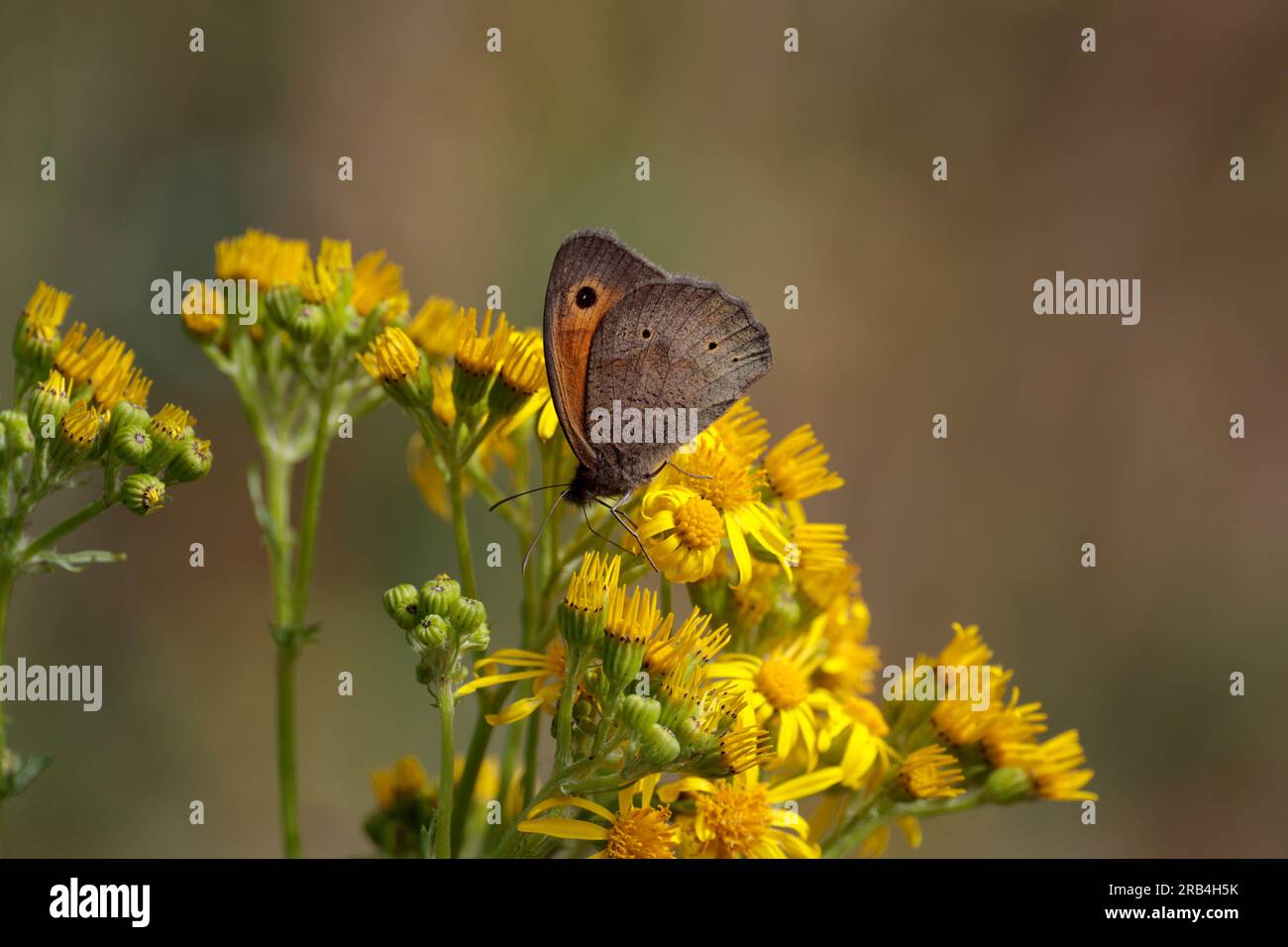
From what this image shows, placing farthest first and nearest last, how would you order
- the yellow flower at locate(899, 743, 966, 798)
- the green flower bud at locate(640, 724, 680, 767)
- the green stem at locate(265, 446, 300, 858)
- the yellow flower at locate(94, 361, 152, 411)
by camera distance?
the green stem at locate(265, 446, 300, 858) < the yellow flower at locate(899, 743, 966, 798) < the yellow flower at locate(94, 361, 152, 411) < the green flower bud at locate(640, 724, 680, 767)

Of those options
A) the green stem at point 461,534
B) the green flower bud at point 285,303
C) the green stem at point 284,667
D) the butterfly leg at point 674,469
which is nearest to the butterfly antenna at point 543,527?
the green stem at point 461,534

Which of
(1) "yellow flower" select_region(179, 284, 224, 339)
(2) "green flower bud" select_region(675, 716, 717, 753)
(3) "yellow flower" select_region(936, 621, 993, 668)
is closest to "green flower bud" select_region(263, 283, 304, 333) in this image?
(1) "yellow flower" select_region(179, 284, 224, 339)

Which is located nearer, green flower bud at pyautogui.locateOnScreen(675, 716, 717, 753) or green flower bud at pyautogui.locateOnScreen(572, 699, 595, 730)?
green flower bud at pyautogui.locateOnScreen(675, 716, 717, 753)

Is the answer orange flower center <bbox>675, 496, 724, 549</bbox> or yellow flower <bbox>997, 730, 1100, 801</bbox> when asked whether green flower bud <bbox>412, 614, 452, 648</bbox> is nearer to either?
orange flower center <bbox>675, 496, 724, 549</bbox>

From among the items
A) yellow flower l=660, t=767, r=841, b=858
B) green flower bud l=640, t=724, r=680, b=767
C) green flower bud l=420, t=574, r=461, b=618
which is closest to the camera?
green flower bud l=640, t=724, r=680, b=767

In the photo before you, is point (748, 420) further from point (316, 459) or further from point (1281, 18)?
point (1281, 18)

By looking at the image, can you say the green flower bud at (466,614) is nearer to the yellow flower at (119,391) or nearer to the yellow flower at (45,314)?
the yellow flower at (119,391)

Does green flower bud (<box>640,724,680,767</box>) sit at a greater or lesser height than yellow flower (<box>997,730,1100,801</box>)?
greater
